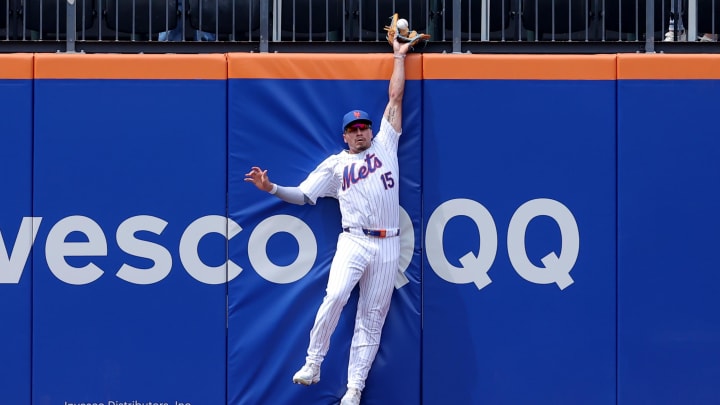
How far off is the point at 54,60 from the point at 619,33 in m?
3.97

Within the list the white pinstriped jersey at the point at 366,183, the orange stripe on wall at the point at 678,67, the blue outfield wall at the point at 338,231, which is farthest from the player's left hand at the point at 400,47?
the orange stripe on wall at the point at 678,67

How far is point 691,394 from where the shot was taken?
21.2 ft

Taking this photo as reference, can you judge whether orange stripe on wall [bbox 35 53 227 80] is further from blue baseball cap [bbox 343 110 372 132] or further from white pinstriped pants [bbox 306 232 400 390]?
white pinstriped pants [bbox 306 232 400 390]

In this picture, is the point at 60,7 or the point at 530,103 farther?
the point at 60,7

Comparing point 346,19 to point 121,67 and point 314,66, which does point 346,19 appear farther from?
point 121,67

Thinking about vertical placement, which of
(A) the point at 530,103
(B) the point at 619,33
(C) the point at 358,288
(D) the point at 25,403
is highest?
(B) the point at 619,33

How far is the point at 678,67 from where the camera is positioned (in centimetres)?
643

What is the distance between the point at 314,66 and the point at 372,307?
→ 5.35 ft

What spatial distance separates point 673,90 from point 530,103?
0.96m

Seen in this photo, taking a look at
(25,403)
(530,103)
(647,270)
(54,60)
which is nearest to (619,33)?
(530,103)

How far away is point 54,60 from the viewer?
6344 millimetres

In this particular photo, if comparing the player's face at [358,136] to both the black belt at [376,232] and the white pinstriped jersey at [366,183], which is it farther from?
the black belt at [376,232]

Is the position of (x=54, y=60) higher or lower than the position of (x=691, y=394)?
higher

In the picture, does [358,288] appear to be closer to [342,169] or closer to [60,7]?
[342,169]
